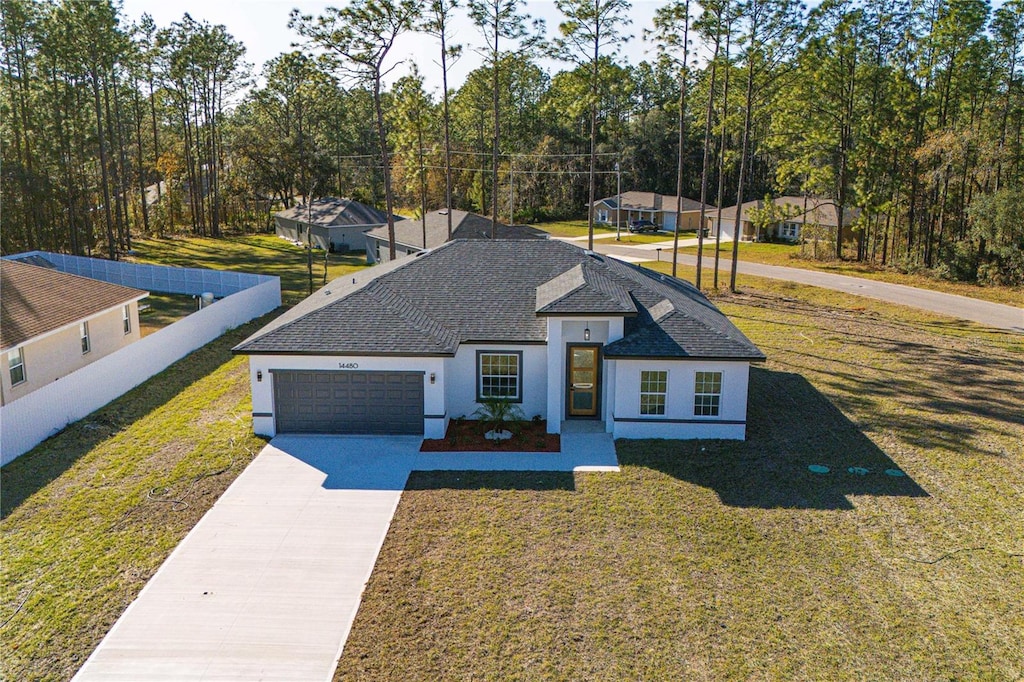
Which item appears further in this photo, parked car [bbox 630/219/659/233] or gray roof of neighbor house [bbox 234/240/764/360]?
parked car [bbox 630/219/659/233]

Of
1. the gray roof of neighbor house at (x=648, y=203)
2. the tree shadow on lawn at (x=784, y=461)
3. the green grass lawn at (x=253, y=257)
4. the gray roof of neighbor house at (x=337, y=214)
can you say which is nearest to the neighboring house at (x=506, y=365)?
the tree shadow on lawn at (x=784, y=461)

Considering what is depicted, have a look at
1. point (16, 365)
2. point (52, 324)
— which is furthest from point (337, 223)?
point (16, 365)

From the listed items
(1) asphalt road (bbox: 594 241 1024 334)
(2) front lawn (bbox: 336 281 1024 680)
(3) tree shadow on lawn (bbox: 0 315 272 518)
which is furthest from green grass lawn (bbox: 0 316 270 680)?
(1) asphalt road (bbox: 594 241 1024 334)

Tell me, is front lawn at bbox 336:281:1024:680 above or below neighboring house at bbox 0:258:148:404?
below

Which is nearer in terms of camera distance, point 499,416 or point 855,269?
point 499,416

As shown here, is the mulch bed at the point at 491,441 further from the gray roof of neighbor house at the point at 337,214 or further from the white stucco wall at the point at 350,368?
the gray roof of neighbor house at the point at 337,214

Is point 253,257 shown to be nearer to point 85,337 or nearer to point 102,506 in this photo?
point 85,337

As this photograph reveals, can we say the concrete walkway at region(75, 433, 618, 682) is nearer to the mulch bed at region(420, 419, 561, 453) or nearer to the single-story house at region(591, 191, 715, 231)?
the mulch bed at region(420, 419, 561, 453)
